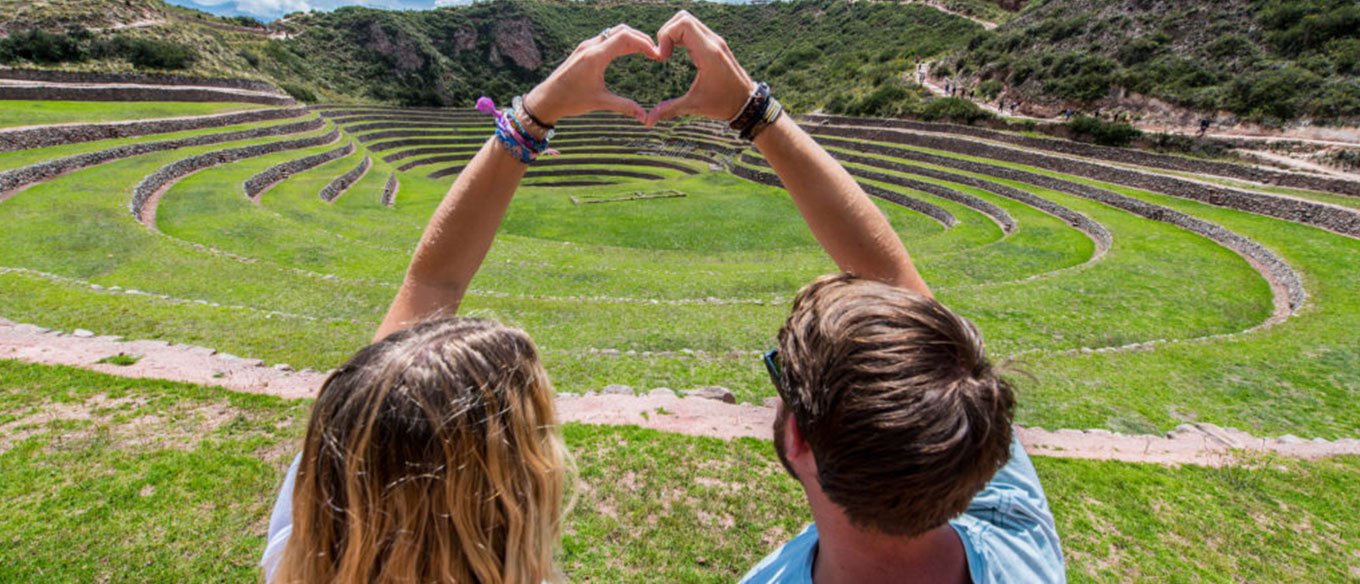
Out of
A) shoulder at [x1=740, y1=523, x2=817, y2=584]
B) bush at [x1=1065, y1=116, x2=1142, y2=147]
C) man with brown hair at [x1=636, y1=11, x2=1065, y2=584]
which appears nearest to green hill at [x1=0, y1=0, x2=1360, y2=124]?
bush at [x1=1065, y1=116, x2=1142, y2=147]

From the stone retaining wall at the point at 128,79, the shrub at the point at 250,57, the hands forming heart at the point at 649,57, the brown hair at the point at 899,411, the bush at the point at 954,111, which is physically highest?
the shrub at the point at 250,57

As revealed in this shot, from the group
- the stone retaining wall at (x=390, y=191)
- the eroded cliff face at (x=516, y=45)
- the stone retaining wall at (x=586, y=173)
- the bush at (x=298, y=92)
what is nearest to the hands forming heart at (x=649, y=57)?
the stone retaining wall at (x=390, y=191)

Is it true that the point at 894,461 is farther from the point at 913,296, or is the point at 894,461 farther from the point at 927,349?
the point at 913,296

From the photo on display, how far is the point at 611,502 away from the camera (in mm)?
4656

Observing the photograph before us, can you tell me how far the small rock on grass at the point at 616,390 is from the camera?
7.38 metres

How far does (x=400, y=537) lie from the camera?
50.3 inches

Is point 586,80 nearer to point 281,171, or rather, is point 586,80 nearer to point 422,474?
point 422,474

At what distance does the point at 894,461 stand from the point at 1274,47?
144 ft

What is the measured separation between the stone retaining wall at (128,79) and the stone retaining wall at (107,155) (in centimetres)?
1217

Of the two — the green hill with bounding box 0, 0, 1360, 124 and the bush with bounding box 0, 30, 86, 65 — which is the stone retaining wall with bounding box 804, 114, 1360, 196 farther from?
the bush with bounding box 0, 30, 86, 65

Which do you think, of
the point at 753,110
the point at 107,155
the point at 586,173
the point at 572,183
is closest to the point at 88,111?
the point at 107,155

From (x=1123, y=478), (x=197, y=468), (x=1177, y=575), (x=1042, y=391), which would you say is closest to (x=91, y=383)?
(x=197, y=468)

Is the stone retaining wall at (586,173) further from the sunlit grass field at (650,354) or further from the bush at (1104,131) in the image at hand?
the bush at (1104,131)

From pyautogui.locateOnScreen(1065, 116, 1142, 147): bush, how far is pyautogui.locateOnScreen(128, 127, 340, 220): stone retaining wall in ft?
126
